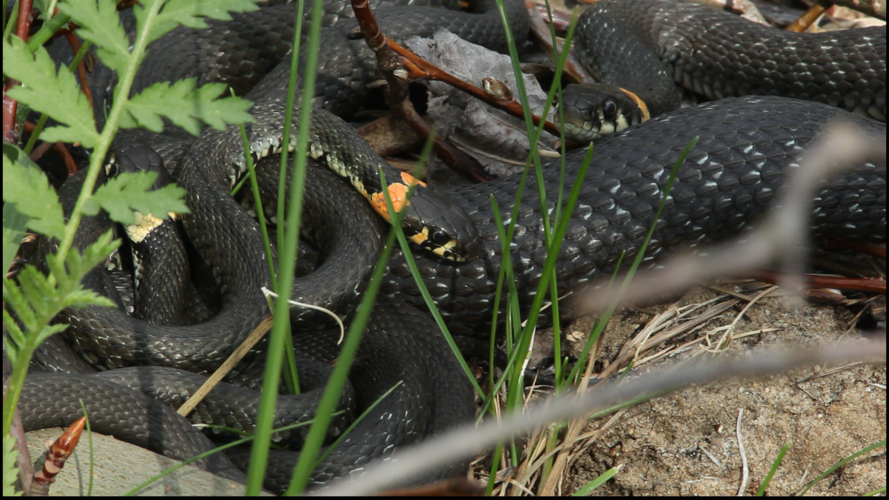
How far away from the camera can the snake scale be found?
279cm

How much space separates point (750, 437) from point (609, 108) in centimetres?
212

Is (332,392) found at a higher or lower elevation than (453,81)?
higher

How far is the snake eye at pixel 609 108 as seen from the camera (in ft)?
13.2

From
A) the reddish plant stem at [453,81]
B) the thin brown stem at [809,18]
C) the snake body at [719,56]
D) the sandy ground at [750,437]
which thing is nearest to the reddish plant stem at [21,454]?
the sandy ground at [750,437]

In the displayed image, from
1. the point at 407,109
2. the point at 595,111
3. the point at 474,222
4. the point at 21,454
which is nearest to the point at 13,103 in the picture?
the point at 21,454

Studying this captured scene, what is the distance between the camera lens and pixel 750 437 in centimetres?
263

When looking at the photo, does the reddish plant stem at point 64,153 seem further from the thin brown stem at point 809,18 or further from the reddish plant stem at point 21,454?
the thin brown stem at point 809,18

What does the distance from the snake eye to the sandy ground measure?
170 cm

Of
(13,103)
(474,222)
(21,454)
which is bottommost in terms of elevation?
(474,222)

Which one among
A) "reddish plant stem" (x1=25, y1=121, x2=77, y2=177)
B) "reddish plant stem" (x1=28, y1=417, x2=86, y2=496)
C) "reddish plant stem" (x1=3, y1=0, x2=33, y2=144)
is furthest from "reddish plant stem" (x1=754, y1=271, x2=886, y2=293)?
"reddish plant stem" (x1=25, y1=121, x2=77, y2=177)

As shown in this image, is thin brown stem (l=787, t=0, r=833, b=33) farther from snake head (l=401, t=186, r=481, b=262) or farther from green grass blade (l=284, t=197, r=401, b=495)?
green grass blade (l=284, t=197, r=401, b=495)

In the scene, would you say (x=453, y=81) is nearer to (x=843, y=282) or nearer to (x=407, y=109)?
(x=407, y=109)

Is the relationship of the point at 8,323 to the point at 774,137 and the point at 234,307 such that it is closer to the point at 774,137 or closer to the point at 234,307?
the point at 234,307

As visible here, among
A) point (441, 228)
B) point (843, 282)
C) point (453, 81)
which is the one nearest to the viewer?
point (843, 282)
